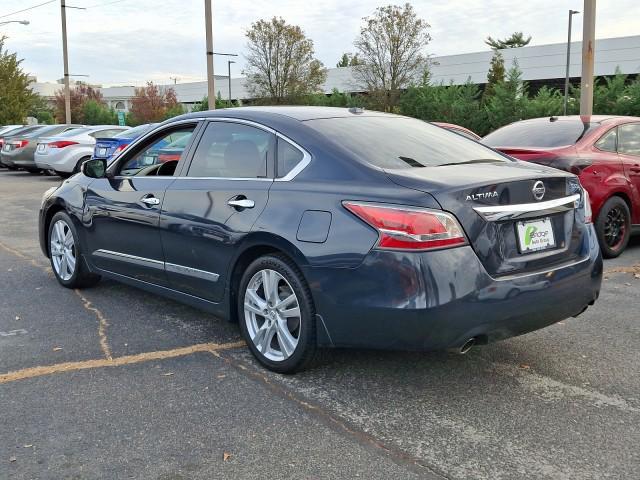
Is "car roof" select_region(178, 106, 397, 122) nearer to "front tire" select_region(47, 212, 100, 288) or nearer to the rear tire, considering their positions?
"front tire" select_region(47, 212, 100, 288)

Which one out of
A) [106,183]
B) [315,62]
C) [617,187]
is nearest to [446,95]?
[315,62]

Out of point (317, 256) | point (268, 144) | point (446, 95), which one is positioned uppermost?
point (446, 95)

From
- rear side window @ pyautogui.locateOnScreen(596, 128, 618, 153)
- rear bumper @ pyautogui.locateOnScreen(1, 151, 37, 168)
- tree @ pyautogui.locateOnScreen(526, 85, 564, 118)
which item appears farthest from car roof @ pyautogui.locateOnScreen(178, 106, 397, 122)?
tree @ pyautogui.locateOnScreen(526, 85, 564, 118)

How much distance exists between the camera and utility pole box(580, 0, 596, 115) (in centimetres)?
1239

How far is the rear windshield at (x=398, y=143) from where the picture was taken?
3936 mm

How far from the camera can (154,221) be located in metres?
4.80

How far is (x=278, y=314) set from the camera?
397 cm

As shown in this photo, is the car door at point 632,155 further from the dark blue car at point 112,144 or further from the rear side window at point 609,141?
the dark blue car at point 112,144

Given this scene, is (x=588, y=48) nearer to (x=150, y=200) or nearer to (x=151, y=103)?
(x=150, y=200)

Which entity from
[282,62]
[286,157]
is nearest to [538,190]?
[286,157]

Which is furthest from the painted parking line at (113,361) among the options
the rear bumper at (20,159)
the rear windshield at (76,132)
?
the rear bumper at (20,159)

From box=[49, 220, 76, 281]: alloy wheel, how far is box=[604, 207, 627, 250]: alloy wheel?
17.7 ft

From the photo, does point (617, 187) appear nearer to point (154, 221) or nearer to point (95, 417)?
point (154, 221)

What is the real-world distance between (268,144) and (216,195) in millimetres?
464
